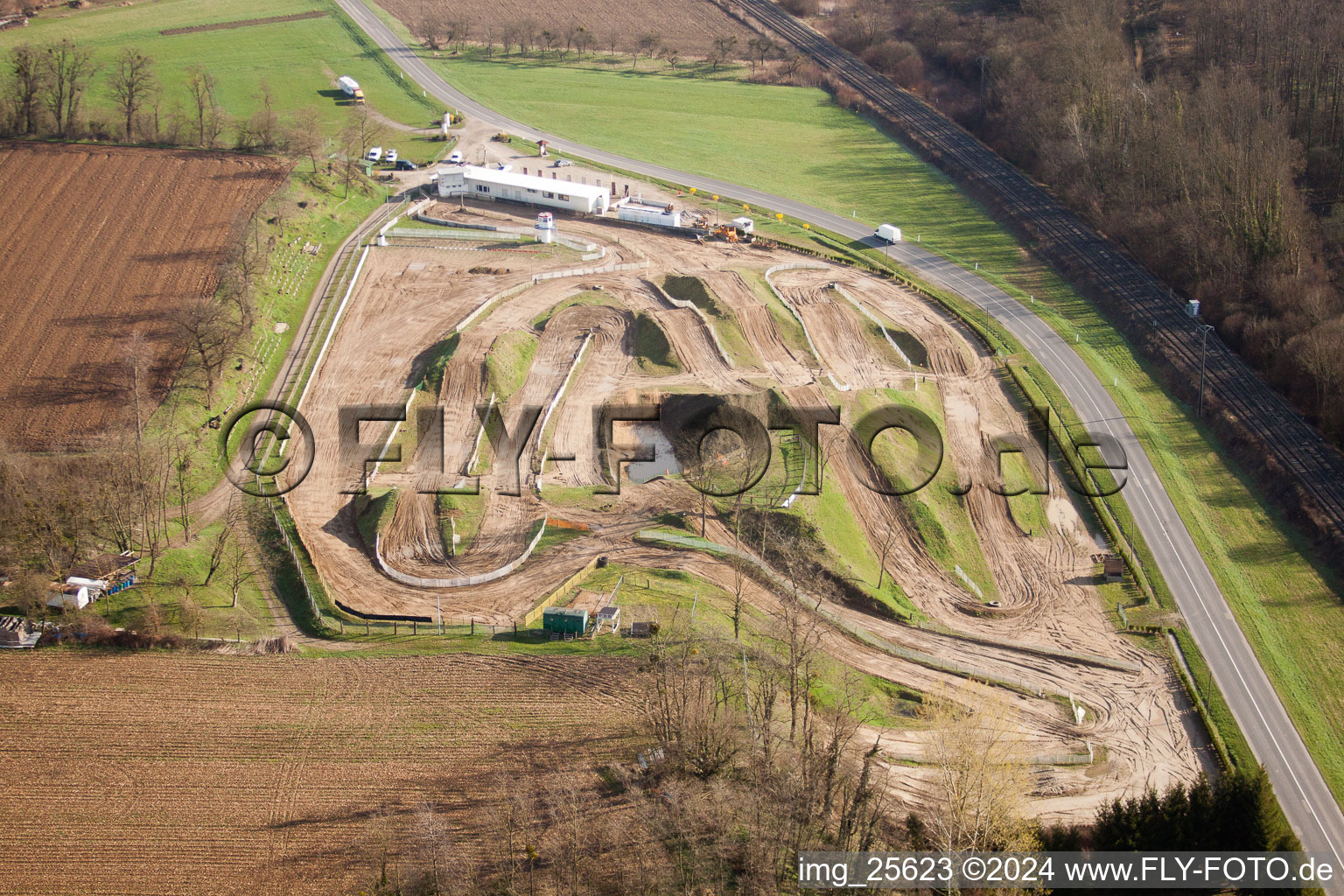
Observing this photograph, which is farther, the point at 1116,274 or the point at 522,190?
the point at 522,190

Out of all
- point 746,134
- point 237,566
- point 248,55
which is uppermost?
point 248,55

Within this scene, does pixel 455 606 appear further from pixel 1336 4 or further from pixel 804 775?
pixel 1336 4

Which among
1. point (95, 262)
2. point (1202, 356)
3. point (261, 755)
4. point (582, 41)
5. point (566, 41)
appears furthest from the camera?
point (566, 41)

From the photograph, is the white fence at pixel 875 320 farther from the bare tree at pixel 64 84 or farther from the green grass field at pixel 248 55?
the bare tree at pixel 64 84

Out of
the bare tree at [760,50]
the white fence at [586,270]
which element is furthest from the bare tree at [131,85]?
the bare tree at [760,50]

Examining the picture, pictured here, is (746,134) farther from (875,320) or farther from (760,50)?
(875,320)

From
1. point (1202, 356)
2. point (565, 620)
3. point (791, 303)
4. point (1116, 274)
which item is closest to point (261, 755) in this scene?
point (565, 620)

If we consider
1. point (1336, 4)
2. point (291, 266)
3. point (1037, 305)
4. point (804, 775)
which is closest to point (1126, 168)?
point (1037, 305)
